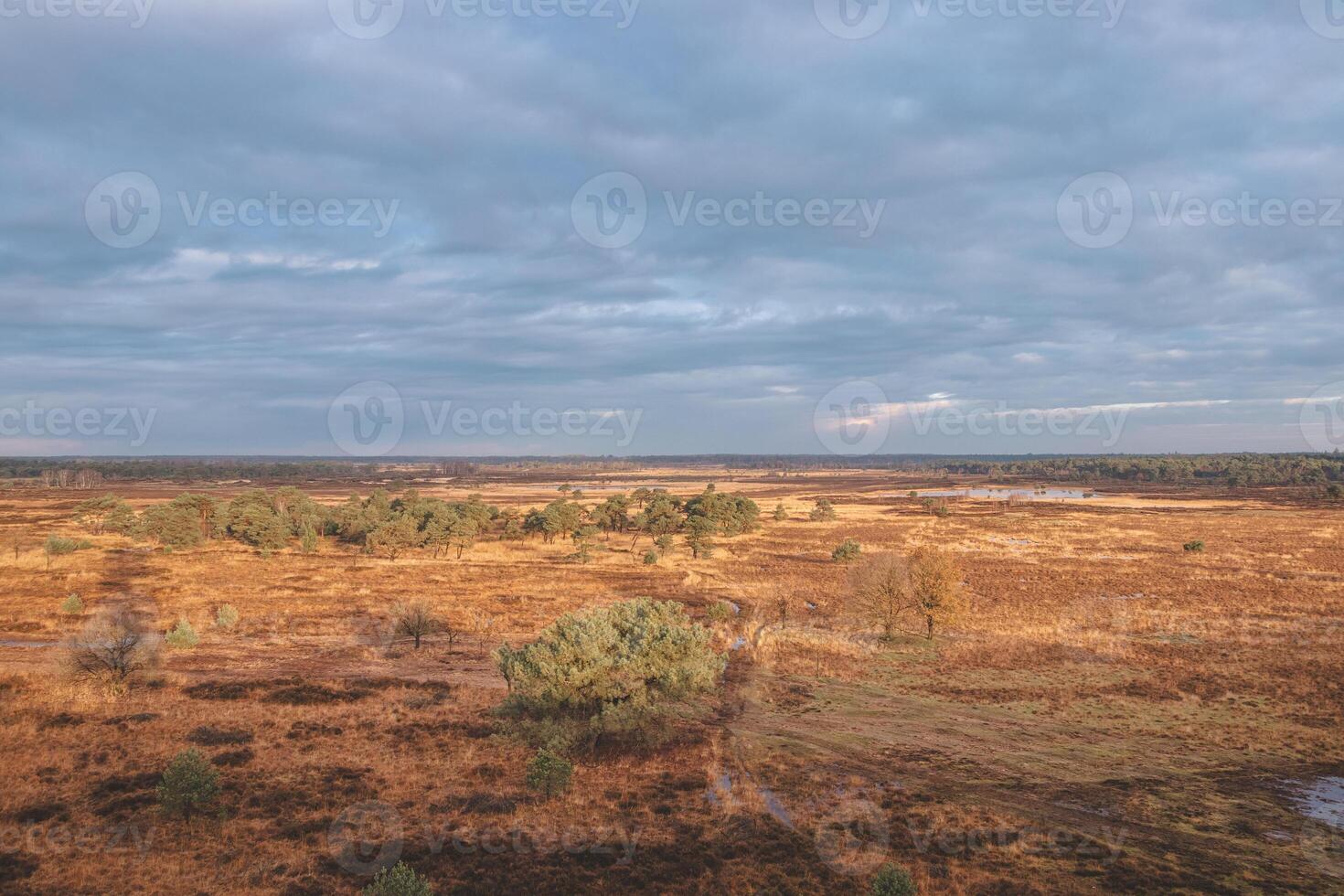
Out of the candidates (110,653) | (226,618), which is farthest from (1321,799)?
(226,618)

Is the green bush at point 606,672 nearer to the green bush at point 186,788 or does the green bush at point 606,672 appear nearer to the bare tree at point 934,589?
the green bush at point 186,788

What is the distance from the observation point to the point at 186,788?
1527 cm

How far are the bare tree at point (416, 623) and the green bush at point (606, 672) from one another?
52.6 feet

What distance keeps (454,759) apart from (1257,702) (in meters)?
26.4

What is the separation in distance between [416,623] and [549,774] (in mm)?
19949

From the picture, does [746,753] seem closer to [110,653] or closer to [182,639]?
[110,653]

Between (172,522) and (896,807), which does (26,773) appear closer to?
(896,807)

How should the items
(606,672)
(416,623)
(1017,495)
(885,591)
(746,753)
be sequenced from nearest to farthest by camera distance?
(606,672)
(746,753)
(416,623)
(885,591)
(1017,495)

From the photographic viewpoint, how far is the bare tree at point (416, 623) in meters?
34.1

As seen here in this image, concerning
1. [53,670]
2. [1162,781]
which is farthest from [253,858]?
[1162,781]

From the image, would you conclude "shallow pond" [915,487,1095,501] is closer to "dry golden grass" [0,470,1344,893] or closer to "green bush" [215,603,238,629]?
"dry golden grass" [0,470,1344,893]

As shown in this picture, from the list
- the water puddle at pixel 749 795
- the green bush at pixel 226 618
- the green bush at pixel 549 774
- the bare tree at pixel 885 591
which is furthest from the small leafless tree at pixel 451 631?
the bare tree at pixel 885 591

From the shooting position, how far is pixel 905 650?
3266 centimetres

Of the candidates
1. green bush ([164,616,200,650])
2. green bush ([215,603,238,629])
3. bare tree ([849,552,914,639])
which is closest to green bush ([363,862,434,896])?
green bush ([164,616,200,650])
